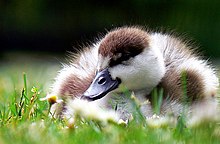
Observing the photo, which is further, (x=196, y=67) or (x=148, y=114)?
(x=196, y=67)

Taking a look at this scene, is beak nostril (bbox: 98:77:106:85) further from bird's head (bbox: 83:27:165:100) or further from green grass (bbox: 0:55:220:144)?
green grass (bbox: 0:55:220:144)

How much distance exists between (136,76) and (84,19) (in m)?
6.78

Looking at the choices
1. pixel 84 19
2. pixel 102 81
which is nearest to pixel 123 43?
pixel 102 81

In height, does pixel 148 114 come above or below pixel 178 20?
below

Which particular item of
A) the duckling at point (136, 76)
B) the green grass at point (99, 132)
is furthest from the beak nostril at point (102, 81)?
the green grass at point (99, 132)

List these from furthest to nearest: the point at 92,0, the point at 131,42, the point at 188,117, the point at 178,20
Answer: the point at 92,0, the point at 178,20, the point at 131,42, the point at 188,117

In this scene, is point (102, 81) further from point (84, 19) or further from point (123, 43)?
point (84, 19)

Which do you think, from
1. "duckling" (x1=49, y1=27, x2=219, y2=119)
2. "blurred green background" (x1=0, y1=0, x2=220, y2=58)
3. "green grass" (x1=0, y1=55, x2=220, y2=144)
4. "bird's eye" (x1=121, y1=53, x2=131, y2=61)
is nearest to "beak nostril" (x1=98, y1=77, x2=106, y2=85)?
"duckling" (x1=49, y1=27, x2=219, y2=119)

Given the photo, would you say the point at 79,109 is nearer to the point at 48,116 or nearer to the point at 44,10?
the point at 48,116

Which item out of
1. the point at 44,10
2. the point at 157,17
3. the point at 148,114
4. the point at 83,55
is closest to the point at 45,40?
the point at 44,10

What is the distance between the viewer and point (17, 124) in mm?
2650

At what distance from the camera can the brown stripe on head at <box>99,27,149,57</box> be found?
300cm

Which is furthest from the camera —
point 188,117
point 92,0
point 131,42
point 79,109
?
point 92,0

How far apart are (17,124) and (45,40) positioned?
7.30 metres
